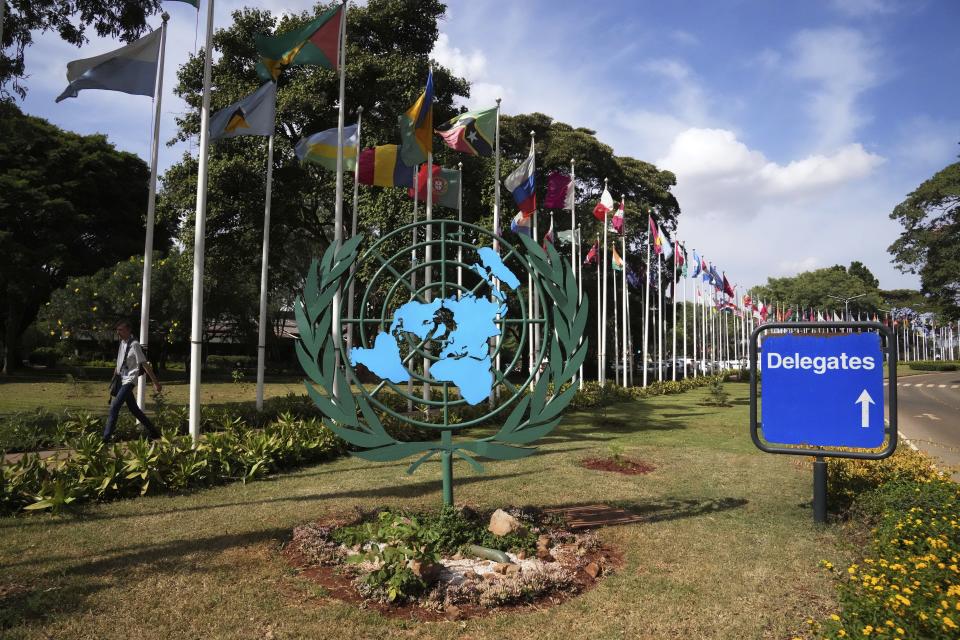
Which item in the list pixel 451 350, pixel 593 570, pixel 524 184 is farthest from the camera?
pixel 524 184

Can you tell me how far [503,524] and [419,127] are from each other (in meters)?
7.42

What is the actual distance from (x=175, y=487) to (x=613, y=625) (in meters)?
5.54

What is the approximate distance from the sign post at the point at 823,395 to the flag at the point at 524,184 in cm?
924

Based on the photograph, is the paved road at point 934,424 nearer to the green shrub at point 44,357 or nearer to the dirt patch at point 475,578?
the dirt patch at point 475,578

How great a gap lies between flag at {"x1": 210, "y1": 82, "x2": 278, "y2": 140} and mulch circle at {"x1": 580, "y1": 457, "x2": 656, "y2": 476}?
7.88 meters

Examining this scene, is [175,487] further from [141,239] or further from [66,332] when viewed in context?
[141,239]

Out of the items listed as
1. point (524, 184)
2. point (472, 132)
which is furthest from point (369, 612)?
point (524, 184)

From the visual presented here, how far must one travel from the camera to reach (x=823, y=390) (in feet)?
20.3

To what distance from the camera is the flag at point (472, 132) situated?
40.7ft

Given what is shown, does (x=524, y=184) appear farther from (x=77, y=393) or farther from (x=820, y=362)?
(x=77, y=393)

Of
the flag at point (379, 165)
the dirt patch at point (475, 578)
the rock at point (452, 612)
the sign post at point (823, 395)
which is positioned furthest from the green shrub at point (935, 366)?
the rock at point (452, 612)

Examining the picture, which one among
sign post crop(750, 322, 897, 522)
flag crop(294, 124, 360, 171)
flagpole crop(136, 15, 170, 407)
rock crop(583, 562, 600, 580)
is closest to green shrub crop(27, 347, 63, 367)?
flagpole crop(136, 15, 170, 407)

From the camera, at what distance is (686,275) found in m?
26.9

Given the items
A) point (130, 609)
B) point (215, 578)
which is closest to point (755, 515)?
point (215, 578)
